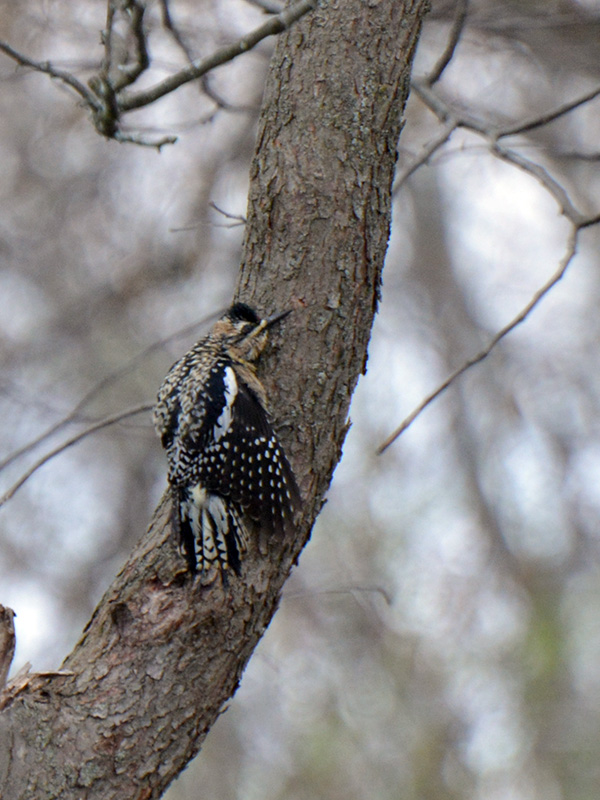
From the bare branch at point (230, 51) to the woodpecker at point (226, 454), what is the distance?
96 centimetres

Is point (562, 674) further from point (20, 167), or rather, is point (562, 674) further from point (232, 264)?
point (20, 167)

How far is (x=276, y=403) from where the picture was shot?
2.95 metres

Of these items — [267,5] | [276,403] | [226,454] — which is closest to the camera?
[276,403]

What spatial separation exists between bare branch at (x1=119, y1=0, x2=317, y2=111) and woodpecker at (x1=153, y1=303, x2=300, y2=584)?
0.96 meters

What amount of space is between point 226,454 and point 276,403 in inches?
11.9

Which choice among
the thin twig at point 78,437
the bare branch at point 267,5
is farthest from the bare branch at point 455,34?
the thin twig at point 78,437

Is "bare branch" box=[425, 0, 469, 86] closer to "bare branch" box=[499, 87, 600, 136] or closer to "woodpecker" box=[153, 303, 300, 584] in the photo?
"bare branch" box=[499, 87, 600, 136]

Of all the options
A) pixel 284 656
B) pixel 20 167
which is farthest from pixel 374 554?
pixel 20 167

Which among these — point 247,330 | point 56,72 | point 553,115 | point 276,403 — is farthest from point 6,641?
point 553,115

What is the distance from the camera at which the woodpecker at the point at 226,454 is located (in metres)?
2.80

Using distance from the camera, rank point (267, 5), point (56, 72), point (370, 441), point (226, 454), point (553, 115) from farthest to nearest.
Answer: point (370, 441) → point (267, 5) → point (553, 115) → point (226, 454) → point (56, 72)

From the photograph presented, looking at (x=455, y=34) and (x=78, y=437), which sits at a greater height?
(x=455, y=34)

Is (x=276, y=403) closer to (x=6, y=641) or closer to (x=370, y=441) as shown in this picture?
(x=6, y=641)

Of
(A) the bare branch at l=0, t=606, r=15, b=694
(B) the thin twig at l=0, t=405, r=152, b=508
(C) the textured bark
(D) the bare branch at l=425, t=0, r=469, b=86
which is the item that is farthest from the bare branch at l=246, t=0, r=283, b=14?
(A) the bare branch at l=0, t=606, r=15, b=694
